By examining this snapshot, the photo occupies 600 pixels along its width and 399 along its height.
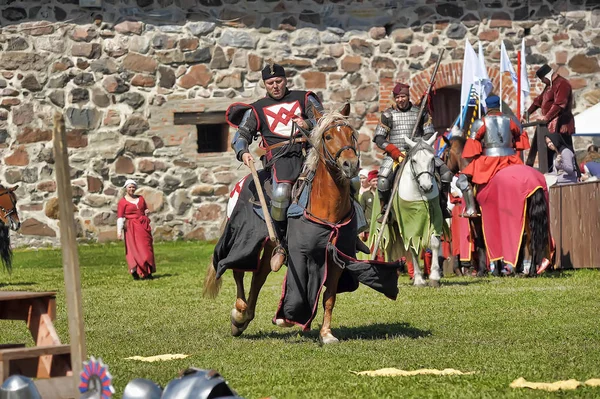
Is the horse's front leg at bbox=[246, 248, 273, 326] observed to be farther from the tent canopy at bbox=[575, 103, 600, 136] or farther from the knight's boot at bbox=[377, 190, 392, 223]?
the tent canopy at bbox=[575, 103, 600, 136]

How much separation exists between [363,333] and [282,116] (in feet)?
6.02

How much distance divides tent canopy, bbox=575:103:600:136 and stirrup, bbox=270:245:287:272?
10928mm

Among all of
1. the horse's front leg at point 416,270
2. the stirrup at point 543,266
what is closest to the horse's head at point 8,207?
the horse's front leg at point 416,270

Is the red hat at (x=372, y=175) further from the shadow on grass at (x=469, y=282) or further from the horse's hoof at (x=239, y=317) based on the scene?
the horse's hoof at (x=239, y=317)

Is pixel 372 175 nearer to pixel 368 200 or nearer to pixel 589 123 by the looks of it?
pixel 368 200

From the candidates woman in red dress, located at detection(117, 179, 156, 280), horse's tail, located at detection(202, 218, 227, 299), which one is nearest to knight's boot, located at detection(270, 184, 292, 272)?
horse's tail, located at detection(202, 218, 227, 299)

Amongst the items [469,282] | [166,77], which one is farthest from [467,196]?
[166,77]

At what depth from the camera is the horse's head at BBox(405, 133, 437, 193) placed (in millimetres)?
14289

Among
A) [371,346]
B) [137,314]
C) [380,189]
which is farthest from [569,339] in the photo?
[380,189]

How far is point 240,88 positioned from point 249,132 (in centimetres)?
1272

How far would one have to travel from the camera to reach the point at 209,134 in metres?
22.8

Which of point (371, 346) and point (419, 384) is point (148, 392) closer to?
point (419, 384)

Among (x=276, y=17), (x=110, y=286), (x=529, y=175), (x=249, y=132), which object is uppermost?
(x=276, y=17)

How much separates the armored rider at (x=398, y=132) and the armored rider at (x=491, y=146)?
1.43 m
